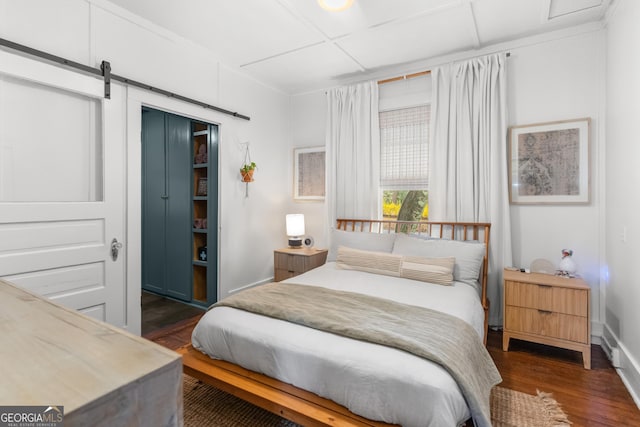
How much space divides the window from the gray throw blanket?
176cm

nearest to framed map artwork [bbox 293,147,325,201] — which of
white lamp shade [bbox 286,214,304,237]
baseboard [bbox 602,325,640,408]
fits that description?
white lamp shade [bbox 286,214,304,237]

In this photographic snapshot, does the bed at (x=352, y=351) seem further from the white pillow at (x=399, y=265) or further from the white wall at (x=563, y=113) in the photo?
the white wall at (x=563, y=113)

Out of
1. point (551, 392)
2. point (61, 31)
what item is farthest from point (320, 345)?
point (61, 31)

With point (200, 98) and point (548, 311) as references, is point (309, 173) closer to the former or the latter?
point (200, 98)

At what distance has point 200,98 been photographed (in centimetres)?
329

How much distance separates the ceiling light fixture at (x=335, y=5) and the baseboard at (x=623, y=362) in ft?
10.5

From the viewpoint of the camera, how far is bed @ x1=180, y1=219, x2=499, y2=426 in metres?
1.41

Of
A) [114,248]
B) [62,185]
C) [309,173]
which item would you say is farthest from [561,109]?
[62,185]

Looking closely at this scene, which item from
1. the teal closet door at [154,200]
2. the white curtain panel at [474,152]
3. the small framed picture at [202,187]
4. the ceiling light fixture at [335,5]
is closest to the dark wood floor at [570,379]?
the white curtain panel at [474,152]

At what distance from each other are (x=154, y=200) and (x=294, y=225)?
1.95 meters

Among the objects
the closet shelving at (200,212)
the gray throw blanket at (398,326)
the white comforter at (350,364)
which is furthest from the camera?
the closet shelving at (200,212)

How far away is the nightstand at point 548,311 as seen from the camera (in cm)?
240

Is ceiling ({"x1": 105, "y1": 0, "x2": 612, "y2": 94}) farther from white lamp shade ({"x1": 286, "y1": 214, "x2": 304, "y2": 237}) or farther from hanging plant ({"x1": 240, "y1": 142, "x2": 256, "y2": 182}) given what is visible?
white lamp shade ({"x1": 286, "y1": 214, "x2": 304, "y2": 237})

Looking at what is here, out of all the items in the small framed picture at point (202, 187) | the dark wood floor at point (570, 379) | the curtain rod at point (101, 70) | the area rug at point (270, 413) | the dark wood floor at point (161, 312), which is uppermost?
the curtain rod at point (101, 70)
